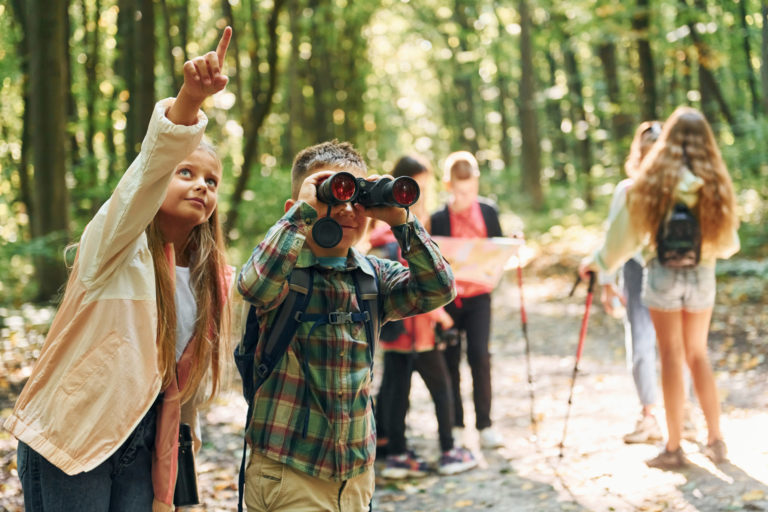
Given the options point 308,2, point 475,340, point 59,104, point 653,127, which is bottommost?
point 475,340

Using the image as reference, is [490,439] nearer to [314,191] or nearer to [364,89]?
[314,191]

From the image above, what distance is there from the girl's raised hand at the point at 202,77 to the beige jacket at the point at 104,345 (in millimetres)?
103

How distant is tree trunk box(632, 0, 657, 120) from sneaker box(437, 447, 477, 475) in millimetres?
10052

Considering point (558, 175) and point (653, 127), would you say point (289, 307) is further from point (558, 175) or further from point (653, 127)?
point (558, 175)

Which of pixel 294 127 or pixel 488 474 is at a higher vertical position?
pixel 294 127

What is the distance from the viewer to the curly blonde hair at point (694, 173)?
5148 millimetres

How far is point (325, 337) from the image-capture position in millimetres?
2766

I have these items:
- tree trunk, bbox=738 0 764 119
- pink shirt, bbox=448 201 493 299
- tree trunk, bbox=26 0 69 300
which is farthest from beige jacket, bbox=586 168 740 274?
tree trunk, bbox=738 0 764 119

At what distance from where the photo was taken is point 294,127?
21156mm

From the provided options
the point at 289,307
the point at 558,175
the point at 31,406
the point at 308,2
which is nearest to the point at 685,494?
the point at 289,307

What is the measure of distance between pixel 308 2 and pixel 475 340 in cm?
1568

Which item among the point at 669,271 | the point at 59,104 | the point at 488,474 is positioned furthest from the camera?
the point at 59,104

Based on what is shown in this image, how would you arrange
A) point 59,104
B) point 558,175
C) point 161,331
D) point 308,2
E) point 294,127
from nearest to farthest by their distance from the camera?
point 161,331 < point 59,104 < point 308,2 < point 294,127 < point 558,175

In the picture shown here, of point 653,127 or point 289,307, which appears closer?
point 289,307
